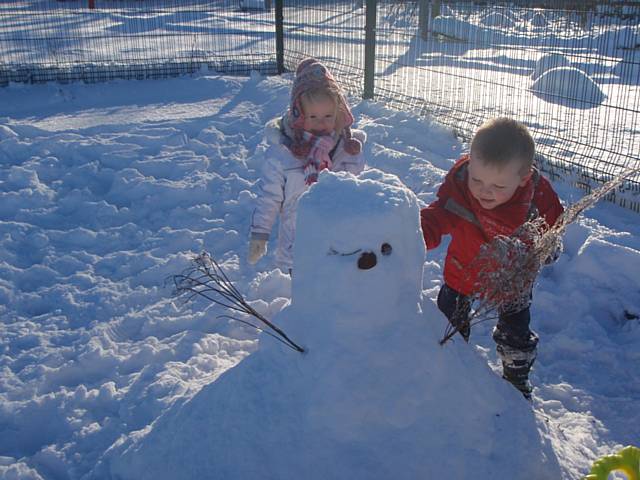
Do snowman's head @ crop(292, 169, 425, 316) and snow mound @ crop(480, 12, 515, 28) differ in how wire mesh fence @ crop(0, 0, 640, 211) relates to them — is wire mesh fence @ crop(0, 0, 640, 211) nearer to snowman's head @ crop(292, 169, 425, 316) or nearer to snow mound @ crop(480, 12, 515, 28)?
snow mound @ crop(480, 12, 515, 28)

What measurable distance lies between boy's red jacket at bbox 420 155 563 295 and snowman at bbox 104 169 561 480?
0.56 meters

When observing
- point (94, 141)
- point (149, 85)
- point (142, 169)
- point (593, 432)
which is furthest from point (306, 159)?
point (149, 85)

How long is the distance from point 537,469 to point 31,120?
6.93 metres

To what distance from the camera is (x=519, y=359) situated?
2512 millimetres

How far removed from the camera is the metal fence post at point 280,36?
9672 millimetres

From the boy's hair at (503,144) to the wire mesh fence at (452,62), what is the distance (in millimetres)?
2803

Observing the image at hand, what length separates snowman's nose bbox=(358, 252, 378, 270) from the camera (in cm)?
178

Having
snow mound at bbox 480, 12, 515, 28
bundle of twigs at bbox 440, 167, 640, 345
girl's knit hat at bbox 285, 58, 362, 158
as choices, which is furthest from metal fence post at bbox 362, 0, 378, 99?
bundle of twigs at bbox 440, 167, 640, 345

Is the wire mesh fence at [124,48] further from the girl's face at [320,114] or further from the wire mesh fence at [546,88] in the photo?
the girl's face at [320,114]

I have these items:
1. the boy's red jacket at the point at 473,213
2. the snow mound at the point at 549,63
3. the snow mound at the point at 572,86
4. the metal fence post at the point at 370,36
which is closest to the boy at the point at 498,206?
the boy's red jacket at the point at 473,213

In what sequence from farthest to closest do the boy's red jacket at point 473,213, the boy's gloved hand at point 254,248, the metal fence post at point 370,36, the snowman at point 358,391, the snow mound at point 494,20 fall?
the snow mound at point 494,20, the metal fence post at point 370,36, the boy's gloved hand at point 254,248, the boy's red jacket at point 473,213, the snowman at point 358,391

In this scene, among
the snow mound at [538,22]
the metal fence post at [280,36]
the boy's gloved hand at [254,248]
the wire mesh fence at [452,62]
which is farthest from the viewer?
the metal fence post at [280,36]

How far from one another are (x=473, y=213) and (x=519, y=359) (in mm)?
604

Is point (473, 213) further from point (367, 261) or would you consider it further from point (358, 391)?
point (358, 391)
